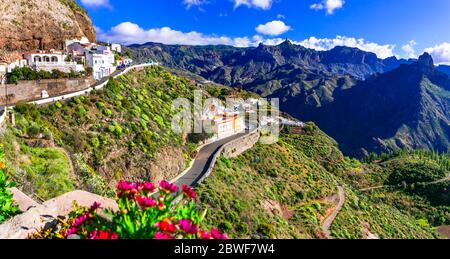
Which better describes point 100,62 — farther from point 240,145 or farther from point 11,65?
point 240,145

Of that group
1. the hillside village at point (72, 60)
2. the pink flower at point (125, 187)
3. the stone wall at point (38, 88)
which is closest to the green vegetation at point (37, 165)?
the stone wall at point (38, 88)

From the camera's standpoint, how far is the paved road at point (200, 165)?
1223 inches

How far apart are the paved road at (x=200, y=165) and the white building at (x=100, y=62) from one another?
54.2ft

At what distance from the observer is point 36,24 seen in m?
43.3

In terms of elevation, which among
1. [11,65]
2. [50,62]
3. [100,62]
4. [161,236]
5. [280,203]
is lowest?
[280,203]

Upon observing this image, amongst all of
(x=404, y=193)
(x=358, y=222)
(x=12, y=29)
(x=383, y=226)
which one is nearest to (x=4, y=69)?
(x=12, y=29)

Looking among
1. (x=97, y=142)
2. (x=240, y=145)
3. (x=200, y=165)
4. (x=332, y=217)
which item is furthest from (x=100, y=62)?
(x=332, y=217)

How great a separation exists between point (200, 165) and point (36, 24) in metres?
26.2

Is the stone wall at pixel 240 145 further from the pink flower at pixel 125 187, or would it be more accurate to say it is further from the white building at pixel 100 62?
the pink flower at pixel 125 187

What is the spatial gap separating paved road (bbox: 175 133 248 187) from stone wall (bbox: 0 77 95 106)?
Result: 14.4 metres

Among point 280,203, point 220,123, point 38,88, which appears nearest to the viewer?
point 38,88
